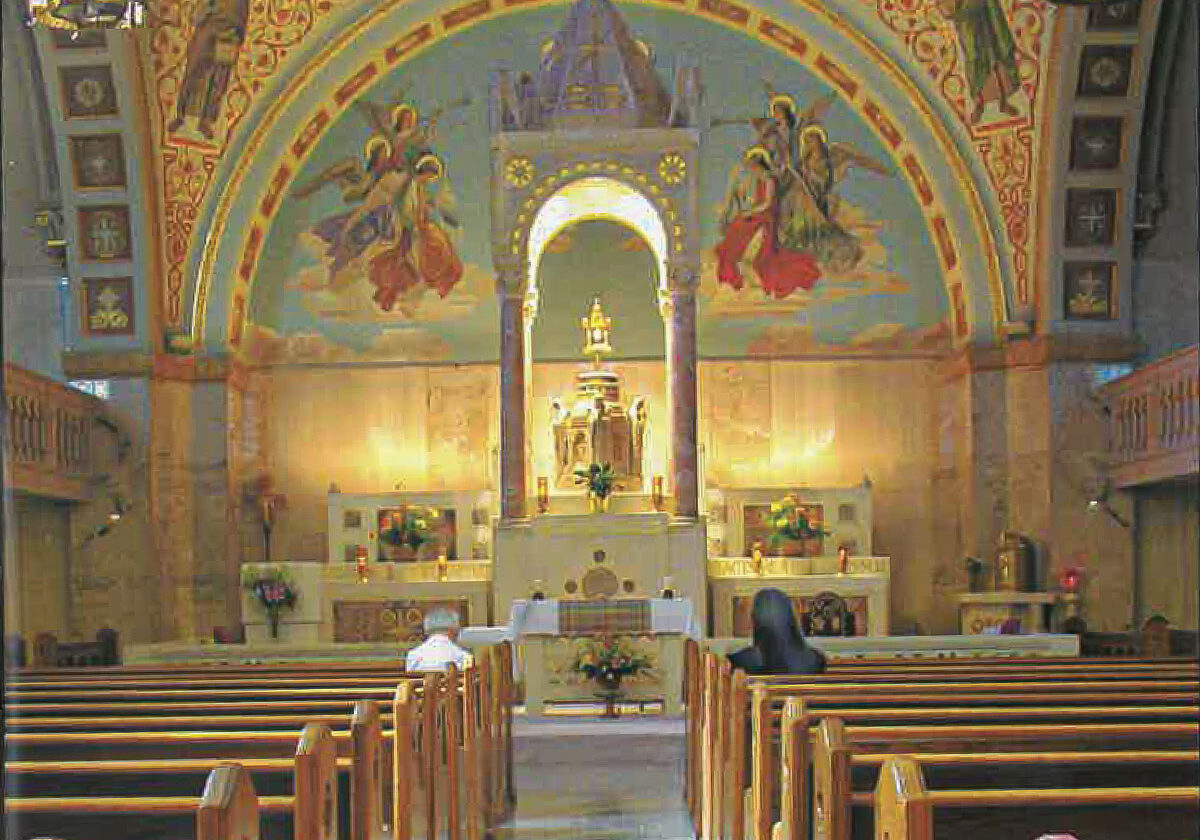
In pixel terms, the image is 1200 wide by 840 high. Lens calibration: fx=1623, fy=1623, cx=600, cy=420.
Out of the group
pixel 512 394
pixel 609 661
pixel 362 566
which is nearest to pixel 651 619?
pixel 609 661

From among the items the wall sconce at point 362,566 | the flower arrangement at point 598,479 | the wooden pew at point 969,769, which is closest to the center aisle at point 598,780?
the wooden pew at point 969,769

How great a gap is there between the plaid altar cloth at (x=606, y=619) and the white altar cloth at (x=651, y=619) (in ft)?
0.20

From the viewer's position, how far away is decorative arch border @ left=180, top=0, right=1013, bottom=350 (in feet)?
66.4

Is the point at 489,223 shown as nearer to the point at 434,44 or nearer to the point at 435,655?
the point at 434,44

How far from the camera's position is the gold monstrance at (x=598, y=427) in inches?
792

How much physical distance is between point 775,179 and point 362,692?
14.4 meters

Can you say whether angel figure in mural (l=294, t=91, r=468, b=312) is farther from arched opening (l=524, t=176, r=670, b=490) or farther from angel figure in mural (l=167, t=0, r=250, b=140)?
angel figure in mural (l=167, t=0, r=250, b=140)

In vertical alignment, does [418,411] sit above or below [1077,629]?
above

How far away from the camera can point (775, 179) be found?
21547 millimetres

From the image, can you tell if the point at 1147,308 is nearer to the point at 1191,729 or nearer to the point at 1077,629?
the point at 1077,629

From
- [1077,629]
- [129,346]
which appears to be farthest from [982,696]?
[129,346]

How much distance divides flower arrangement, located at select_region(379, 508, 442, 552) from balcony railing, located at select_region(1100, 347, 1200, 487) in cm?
834

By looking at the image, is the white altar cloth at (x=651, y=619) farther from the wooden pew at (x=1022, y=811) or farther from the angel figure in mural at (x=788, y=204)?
the wooden pew at (x=1022, y=811)

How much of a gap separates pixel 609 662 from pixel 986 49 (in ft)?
31.2
